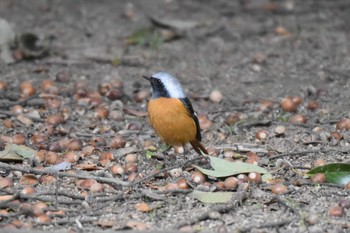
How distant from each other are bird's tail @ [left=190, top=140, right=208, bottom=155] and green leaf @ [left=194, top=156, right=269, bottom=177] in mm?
456

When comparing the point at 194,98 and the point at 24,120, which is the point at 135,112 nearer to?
the point at 194,98

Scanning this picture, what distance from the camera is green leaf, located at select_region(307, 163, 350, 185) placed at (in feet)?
21.3

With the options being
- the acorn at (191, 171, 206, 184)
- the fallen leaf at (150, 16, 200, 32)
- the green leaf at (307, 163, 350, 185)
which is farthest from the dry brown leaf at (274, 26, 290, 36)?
the acorn at (191, 171, 206, 184)

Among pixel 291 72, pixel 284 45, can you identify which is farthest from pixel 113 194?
pixel 284 45

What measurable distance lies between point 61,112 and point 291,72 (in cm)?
299

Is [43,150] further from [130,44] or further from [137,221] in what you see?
[130,44]

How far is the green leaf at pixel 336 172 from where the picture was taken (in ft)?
21.3

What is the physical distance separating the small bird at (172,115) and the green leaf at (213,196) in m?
0.98

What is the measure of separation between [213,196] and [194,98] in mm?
2889

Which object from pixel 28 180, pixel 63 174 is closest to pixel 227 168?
pixel 63 174

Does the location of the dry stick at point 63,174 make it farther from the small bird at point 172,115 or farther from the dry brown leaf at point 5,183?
the small bird at point 172,115

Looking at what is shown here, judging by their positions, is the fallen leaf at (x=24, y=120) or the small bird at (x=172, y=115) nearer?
the small bird at (x=172, y=115)

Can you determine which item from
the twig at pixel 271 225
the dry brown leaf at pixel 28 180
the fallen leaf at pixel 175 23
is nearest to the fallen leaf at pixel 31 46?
the fallen leaf at pixel 175 23

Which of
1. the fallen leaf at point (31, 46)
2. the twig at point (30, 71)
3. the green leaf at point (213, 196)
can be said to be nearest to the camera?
the green leaf at point (213, 196)
